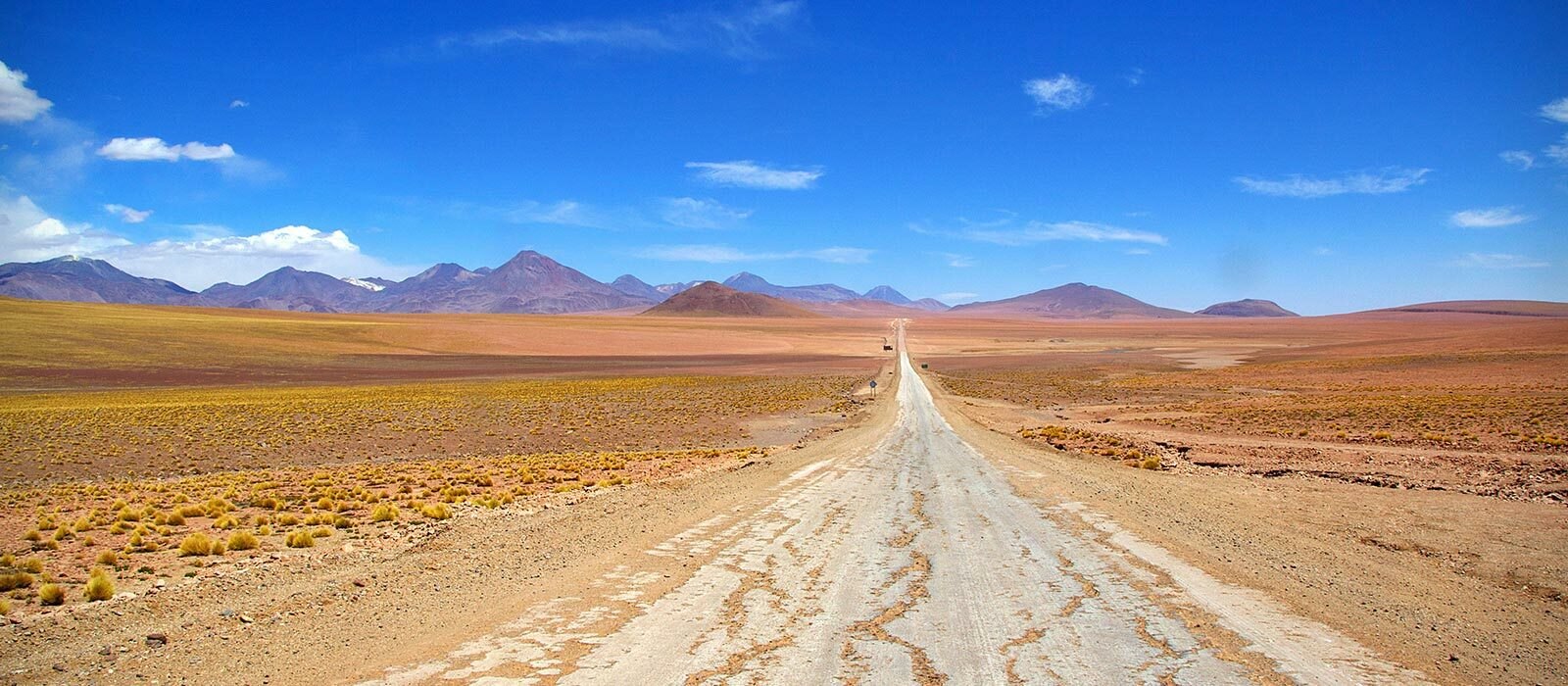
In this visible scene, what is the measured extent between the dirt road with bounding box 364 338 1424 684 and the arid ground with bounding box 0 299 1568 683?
8cm

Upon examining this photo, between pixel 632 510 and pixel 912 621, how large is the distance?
20.8 feet

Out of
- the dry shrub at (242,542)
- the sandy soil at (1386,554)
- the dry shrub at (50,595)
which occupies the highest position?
the sandy soil at (1386,554)

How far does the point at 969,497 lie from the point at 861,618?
21.9ft

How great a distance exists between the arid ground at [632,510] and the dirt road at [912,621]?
8 centimetres

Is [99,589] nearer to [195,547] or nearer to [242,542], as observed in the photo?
[195,547]

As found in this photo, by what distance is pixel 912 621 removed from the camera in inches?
234

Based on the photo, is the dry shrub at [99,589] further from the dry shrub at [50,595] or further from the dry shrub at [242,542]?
the dry shrub at [242,542]

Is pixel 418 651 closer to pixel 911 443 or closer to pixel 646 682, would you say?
pixel 646 682

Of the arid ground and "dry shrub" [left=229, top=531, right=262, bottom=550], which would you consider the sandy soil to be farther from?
"dry shrub" [left=229, top=531, right=262, bottom=550]

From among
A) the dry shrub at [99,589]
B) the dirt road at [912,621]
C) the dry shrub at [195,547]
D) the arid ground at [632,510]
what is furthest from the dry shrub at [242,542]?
the dirt road at [912,621]

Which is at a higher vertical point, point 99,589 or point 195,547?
point 99,589

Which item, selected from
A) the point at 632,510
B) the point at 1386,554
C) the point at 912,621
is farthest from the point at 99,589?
the point at 1386,554

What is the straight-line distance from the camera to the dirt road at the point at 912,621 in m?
4.93

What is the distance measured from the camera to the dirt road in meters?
4.93
